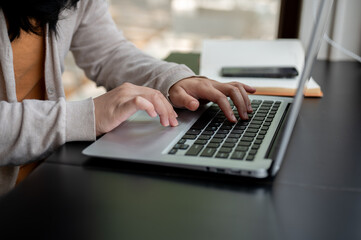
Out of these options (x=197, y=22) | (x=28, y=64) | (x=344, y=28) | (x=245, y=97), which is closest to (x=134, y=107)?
(x=245, y=97)

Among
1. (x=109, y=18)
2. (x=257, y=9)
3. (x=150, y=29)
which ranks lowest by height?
(x=150, y=29)

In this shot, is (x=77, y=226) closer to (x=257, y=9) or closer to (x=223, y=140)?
(x=223, y=140)

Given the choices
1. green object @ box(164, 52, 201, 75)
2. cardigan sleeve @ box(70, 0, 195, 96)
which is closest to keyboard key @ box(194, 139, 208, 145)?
cardigan sleeve @ box(70, 0, 195, 96)

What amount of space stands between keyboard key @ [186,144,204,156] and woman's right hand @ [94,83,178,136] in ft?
0.30

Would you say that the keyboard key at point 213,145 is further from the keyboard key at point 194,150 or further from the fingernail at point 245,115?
the fingernail at point 245,115

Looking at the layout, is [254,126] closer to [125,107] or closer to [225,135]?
[225,135]

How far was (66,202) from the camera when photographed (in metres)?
0.50

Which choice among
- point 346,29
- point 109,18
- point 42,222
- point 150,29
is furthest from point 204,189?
point 150,29

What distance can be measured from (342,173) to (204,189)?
0.64ft

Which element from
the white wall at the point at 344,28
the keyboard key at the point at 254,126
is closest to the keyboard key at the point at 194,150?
the keyboard key at the point at 254,126

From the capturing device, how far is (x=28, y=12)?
0.80 m

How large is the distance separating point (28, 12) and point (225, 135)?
1.41ft

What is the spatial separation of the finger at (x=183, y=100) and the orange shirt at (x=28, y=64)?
328mm

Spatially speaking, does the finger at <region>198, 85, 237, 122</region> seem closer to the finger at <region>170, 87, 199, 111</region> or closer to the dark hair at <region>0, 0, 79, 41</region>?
the finger at <region>170, 87, 199, 111</region>
